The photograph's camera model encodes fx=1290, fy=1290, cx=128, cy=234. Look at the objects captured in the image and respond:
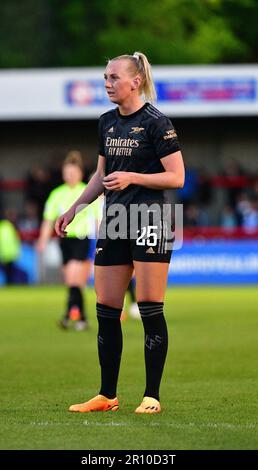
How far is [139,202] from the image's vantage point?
827 cm

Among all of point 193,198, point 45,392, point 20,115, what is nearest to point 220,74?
point 193,198

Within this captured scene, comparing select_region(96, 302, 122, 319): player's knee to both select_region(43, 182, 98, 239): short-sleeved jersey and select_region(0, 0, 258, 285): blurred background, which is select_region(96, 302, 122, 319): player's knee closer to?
select_region(43, 182, 98, 239): short-sleeved jersey

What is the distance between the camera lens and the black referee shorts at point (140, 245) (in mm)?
8219

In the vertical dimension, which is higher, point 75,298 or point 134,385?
point 75,298

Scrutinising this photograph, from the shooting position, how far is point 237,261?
2888 centimetres

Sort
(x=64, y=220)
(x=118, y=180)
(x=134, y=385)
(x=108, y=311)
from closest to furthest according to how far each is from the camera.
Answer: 1. (x=118, y=180)
2. (x=108, y=311)
3. (x=64, y=220)
4. (x=134, y=385)

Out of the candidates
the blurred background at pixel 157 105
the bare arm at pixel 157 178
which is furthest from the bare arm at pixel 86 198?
the blurred background at pixel 157 105

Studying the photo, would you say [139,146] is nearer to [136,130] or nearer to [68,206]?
[136,130]

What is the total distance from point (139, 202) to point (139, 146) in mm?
365

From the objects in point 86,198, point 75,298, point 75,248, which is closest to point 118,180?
point 86,198

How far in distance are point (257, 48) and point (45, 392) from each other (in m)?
43.2

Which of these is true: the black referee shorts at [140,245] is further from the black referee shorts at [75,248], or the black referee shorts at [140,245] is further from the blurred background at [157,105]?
the blurred background at [157,105]
